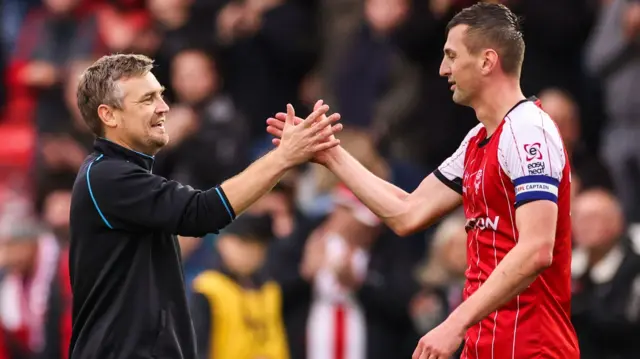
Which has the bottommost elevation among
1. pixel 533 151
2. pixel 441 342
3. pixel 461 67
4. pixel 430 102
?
pixel 441 342

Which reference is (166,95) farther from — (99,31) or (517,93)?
(517,93)

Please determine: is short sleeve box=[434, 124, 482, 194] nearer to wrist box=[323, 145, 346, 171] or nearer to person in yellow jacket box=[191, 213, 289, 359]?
wrist box=[323, 145, 346, 171]

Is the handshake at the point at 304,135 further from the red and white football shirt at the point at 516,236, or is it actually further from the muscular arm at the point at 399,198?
the red and white football shirt at the point at 516,236

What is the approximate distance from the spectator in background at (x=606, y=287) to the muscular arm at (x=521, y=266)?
3477 millimetres

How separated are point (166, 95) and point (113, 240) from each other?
5805 millimetres

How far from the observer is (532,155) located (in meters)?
5.83

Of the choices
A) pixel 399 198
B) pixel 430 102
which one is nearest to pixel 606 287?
pixel 430 102

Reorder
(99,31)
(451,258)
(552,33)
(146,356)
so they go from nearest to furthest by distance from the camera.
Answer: (146,356), (451,258), (552,33), (99,31)

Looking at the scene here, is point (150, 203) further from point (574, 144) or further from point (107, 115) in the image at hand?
point (574, 144)

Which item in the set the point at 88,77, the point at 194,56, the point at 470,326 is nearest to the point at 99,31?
the point at 194,56

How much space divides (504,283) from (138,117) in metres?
1.75

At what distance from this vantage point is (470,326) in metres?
5.75

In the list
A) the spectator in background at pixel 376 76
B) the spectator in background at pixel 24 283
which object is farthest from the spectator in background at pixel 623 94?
the spectator in background at pixel 24 283

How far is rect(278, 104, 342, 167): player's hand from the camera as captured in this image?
6.37 meters
